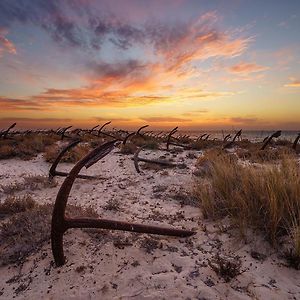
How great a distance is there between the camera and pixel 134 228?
3.12 meters

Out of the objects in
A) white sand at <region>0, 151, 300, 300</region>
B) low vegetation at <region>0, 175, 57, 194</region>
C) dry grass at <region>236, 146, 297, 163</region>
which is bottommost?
white sand at <region>0, 151, 300, 300</region>

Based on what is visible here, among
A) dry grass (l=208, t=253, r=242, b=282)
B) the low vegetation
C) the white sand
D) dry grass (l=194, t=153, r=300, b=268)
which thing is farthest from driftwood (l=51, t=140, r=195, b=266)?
the low vegetation

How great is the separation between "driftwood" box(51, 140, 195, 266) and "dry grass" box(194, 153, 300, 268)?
52.7 inches

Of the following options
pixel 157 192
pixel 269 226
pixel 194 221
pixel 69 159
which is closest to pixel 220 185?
pixel 194 221

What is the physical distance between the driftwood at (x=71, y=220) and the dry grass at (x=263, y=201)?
1.34m

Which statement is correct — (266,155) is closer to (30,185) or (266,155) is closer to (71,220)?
(30,185)

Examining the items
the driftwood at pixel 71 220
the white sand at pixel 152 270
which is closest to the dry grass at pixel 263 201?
the white sand at pixel 152 270

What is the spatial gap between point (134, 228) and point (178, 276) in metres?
0.67

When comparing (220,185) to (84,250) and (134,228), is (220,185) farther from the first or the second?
(84,250)

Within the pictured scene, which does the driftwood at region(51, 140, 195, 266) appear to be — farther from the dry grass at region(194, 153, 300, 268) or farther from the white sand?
the dry grass at region(194, 153, 300, 268)

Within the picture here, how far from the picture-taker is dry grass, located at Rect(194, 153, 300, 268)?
3387mm

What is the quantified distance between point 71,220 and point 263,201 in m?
2.47

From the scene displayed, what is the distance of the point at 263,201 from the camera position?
3.76 meters

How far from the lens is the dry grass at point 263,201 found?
3387 mm
